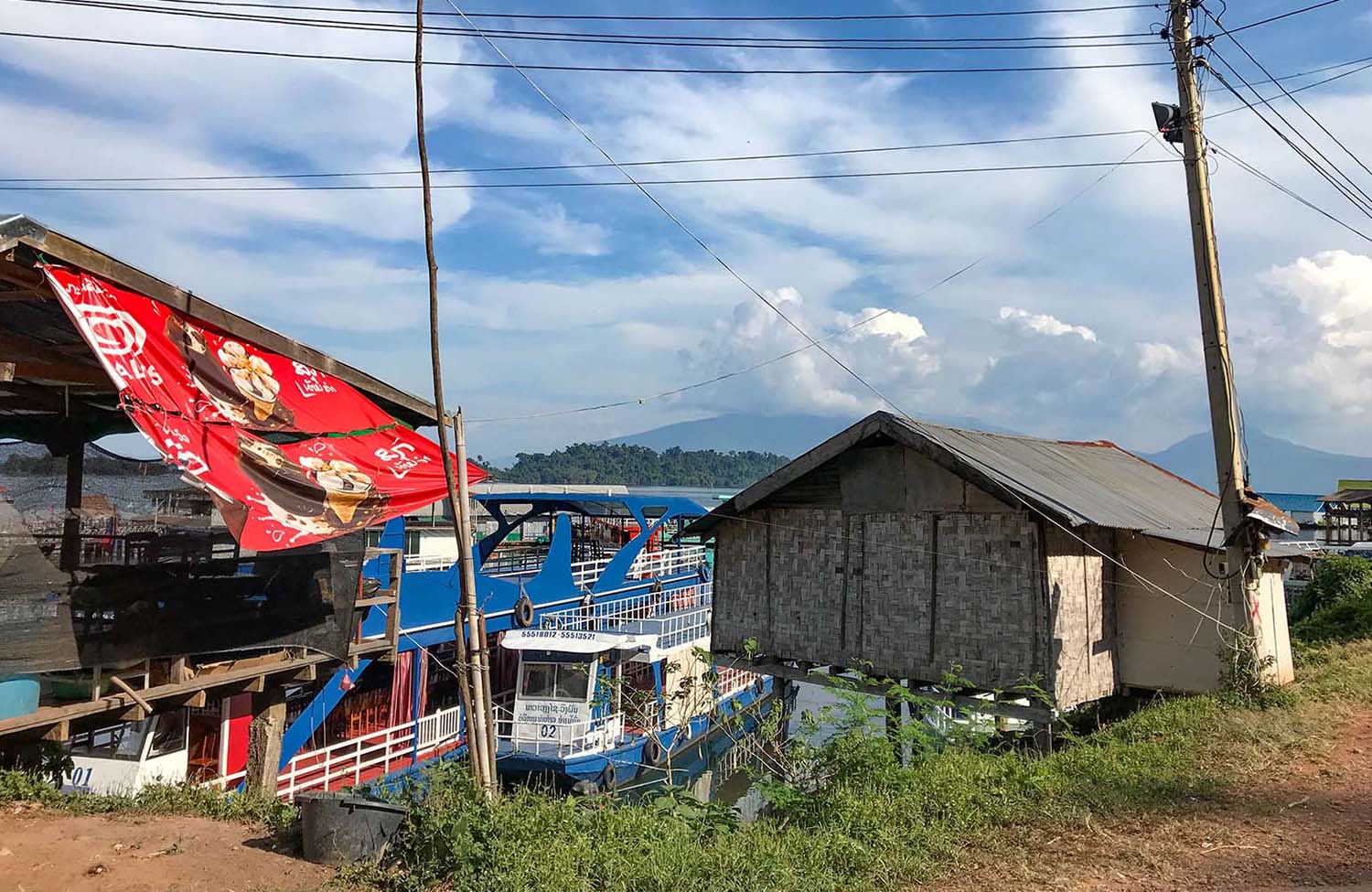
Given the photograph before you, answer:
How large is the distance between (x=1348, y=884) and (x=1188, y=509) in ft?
34.5

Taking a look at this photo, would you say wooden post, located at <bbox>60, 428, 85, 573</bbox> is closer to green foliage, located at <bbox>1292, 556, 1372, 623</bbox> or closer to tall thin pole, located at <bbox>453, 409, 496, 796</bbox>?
→ tall thin pole, located at <bbox>453, 409, 496, 796</bbox>

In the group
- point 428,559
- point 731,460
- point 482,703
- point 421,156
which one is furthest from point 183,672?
point 731,460

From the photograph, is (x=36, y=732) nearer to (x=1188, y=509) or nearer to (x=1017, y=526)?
(x=1017, y=526)

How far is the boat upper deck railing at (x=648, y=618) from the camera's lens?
2077 cm

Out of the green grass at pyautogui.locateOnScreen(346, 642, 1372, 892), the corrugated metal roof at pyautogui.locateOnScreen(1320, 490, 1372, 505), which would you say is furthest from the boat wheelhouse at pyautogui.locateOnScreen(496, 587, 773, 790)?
the corrugated metal roof at pyautogui.locateOnScreen(1320, 490, 1372, 505)

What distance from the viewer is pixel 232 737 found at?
1473 cm

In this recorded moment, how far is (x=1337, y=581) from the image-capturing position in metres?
18.8

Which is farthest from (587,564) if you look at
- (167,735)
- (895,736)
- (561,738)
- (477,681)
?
(477,681)

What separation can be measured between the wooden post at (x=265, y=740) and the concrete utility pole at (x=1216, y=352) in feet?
36.4

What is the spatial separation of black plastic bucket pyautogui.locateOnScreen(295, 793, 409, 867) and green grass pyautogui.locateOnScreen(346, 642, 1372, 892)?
15 cm

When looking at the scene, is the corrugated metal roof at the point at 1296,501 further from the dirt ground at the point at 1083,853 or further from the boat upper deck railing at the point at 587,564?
the dirt ground at the point at 1083,853

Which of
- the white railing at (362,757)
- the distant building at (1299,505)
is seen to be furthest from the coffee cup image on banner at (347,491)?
the distant building at (1299,505)

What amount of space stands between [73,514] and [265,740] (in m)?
4.10

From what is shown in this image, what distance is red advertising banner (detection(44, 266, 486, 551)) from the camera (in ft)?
22.0
